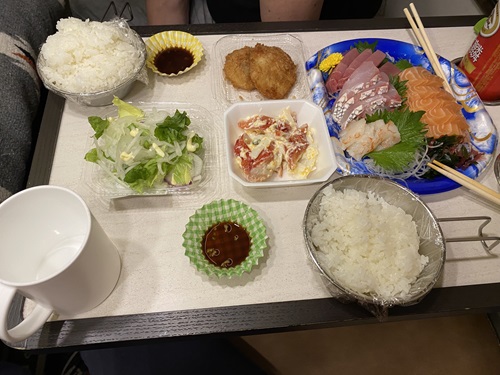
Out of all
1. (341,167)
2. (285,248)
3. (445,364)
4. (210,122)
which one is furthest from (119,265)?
(445,364)

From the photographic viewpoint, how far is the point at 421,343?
1595 mm

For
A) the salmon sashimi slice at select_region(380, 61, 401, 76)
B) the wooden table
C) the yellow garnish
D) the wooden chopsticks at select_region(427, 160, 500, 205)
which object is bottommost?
the wooden table

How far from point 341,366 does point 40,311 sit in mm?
1130

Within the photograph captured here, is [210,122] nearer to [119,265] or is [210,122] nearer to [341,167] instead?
[341,167]

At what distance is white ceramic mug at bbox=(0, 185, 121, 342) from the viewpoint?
0.96 m

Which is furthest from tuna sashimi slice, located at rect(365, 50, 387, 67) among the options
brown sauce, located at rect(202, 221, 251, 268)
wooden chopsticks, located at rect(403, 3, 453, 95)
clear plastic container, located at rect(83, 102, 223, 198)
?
brown sauce, located at rect(202, 221, 251, 268)

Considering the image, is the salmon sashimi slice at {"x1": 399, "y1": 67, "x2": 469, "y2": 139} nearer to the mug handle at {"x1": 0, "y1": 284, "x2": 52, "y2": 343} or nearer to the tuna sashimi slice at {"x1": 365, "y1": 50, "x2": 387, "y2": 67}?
the tuna sashimi slice at {"x1": 365, "y1": 50, "x2": 387, "y2": 67}

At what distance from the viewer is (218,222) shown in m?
1.33

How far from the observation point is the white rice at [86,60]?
1.54 meters

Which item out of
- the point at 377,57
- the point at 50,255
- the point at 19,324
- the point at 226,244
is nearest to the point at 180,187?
the point at 226,244

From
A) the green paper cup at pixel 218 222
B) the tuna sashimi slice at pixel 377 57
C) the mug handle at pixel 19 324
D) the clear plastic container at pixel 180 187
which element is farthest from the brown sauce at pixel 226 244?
the tuna sashimi slice at pixel 377 57

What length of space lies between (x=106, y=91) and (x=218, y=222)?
28.2 inches

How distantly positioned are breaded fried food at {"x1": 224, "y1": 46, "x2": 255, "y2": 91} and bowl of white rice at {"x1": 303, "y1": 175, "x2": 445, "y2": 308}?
681 mm

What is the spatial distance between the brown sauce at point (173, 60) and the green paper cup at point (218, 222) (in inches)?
29.6
